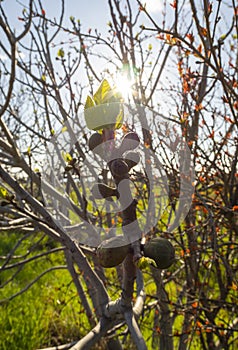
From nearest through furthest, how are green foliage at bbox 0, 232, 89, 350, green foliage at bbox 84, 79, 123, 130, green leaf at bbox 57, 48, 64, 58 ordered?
1. green foliage at bbox 84, 79, 123, 130
2. green leaf at bbox 57, 48, 64, 58
3. green foliage at bbox 0, 232, 89, 350

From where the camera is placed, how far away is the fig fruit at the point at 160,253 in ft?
2.09

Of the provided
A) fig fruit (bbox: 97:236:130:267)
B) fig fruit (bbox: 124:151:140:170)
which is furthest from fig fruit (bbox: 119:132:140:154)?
fig fruit (bbox: 97:236:130:267)

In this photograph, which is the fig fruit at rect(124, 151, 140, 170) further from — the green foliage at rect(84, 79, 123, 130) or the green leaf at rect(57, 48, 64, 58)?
the green leaf at rect(57, 48, 64, 58)

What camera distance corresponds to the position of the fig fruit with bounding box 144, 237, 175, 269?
0.64 metres

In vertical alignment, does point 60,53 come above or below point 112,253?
above

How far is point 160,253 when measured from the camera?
641 millimetres

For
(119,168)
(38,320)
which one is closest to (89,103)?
(119,168)

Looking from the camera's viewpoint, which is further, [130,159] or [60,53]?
[60,53]

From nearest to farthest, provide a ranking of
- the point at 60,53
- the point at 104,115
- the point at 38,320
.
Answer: the point at 104,115 < the point at 60,53 < the point at 38,320

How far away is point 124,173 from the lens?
0.60m

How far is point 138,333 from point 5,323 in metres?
3.36

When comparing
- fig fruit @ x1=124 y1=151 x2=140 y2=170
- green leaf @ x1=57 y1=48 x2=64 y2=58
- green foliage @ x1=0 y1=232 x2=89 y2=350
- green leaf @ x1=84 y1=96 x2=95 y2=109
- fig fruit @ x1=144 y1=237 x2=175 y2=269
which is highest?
green leaf @ x1=57 y1=48 x2=64 y2=58

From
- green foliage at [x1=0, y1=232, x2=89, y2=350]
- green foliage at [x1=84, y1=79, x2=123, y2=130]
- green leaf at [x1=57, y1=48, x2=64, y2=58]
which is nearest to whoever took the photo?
green foliage at [x1=84, y1=79, x2=123, y2=130]

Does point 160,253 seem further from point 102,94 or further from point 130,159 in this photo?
point 102,94
